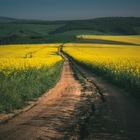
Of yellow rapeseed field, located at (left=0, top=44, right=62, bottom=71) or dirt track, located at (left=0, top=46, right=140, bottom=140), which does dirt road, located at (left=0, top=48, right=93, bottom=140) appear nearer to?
dirt track, located at (left=0, top=46, right=140, bottom=140)

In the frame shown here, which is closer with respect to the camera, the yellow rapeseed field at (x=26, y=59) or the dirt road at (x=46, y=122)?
the dirt road at (x=46, y=122)

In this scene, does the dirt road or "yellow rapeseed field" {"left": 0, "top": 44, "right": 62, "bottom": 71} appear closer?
the dirt road

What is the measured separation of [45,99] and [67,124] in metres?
6.15

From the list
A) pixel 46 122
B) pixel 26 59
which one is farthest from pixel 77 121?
pixel 26 59

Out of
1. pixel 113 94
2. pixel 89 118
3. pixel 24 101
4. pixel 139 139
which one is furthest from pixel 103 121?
pixel 113 94

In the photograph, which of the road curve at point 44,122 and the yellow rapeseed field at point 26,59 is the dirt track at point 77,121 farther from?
the yellow rapeseed field at point 26,59

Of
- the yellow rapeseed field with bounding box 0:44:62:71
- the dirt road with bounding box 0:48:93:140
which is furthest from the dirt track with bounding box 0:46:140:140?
the yellow rapeseed field with bounding box 0:44:62:71

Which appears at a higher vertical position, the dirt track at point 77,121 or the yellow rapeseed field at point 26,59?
the yellow rapeseed field at point 26,59

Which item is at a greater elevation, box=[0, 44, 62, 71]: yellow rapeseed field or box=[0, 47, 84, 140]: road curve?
box=[0, 44, 62, 71]: yellow rapeseed field

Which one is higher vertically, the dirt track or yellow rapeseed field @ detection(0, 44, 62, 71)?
yellow rapeseed field @ detection(0, 44, 62, 71)

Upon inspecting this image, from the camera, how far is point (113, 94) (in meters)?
19.6

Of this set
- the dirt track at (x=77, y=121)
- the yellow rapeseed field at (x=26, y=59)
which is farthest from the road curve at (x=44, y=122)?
the yellow rapeseed field at (x=26, y=59)

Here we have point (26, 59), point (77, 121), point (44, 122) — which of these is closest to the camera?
point (44, 122)

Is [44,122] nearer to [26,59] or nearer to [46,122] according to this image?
[46,122]
